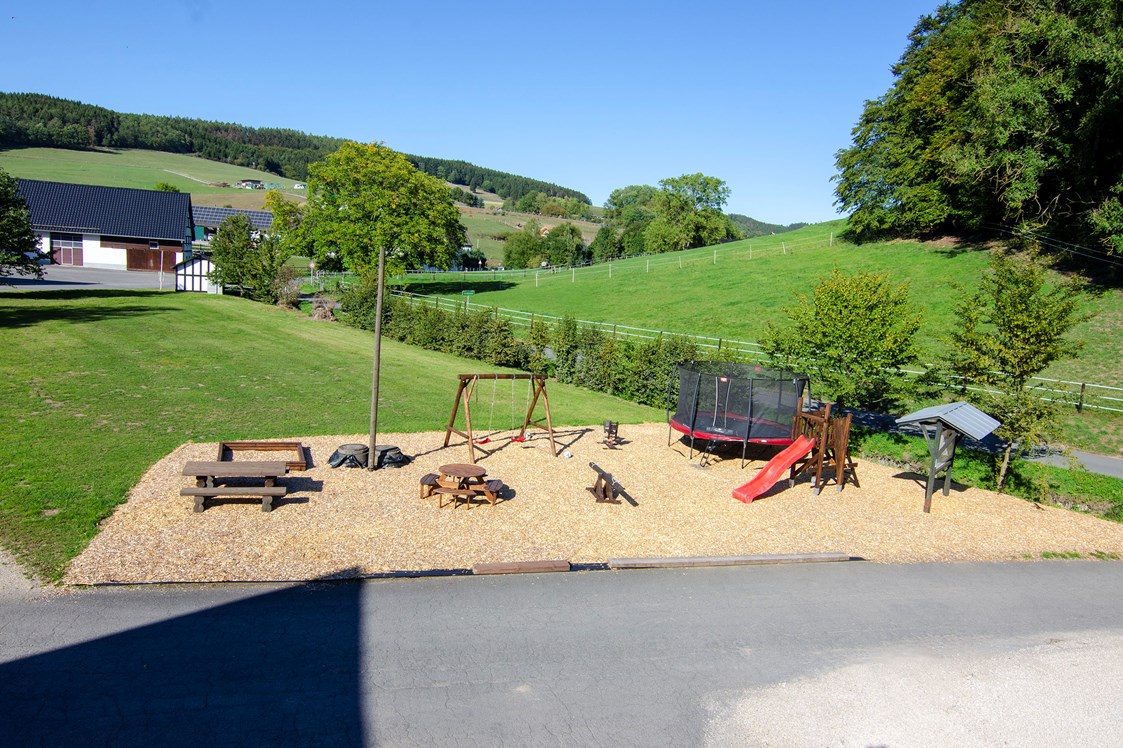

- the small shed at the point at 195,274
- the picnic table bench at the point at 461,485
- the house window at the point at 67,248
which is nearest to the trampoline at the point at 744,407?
the picnic table bench at the point at 461,485

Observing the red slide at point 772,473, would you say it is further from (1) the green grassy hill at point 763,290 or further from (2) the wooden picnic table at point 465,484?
(1) the green grassy hill at point 763,290

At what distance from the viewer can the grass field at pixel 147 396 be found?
1058cm

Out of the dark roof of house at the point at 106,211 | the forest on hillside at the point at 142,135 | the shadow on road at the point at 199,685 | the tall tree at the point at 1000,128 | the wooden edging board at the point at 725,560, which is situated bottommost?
the wooden edging board at the point at 725,560

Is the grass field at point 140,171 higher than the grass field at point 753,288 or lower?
higher

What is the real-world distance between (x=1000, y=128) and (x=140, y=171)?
126 meters

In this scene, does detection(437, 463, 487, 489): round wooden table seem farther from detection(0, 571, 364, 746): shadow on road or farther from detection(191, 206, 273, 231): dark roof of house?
detection(191, 206, 273, 231): dark roof of house

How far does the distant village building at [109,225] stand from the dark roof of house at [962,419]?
6009 centimetres

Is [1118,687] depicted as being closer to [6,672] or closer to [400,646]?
[400,646]

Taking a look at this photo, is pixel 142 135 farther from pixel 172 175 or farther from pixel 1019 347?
pixel 1019 347

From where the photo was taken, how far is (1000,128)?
100ft

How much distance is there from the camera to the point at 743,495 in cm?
1338

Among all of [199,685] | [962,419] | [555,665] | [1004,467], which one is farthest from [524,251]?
[199,685]

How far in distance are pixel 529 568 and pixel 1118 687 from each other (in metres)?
6.83

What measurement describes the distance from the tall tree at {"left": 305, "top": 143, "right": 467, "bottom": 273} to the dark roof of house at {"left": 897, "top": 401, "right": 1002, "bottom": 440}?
4142 cm
